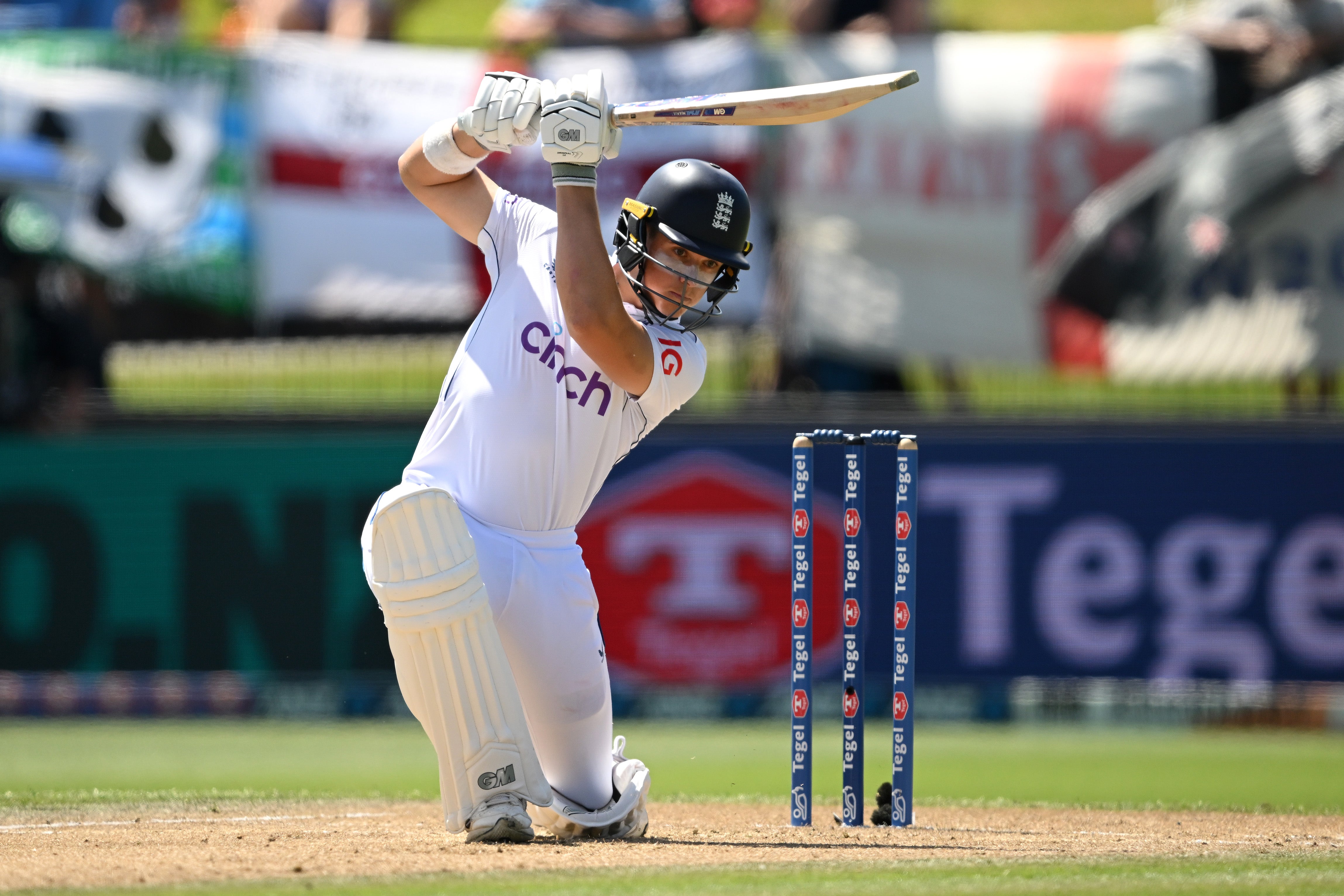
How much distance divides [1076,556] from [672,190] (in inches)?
238

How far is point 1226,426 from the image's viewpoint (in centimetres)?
1005

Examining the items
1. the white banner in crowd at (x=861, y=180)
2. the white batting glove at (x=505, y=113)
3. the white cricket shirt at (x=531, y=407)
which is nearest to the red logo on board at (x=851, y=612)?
the white cricket shirt at (x=531, y=407)

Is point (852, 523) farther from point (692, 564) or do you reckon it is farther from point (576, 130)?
point (692, 564)

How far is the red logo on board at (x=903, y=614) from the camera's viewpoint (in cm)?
504

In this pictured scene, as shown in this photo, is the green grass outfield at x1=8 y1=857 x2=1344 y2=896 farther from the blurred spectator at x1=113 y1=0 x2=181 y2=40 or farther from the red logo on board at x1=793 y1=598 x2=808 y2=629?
the blurred spectator at x1=113 y1=0 x2=181 y2=40

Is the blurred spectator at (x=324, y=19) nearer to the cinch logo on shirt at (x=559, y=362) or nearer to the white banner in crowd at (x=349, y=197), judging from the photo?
the white banner in crowd at (x=349, y=197)

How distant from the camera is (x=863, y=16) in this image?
457 inches

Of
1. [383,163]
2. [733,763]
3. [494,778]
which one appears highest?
[383,163]

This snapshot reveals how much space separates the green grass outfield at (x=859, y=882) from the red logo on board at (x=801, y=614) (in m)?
0.89

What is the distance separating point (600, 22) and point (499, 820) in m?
7.76

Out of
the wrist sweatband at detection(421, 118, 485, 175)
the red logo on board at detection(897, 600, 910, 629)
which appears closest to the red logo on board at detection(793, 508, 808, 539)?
the red logo on board at detection(897, 600, 910, 629)

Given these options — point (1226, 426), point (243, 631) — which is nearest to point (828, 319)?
point (1226, 426)

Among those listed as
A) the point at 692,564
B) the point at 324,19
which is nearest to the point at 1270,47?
the point at 692,564

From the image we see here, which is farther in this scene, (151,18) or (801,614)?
(151,18)
